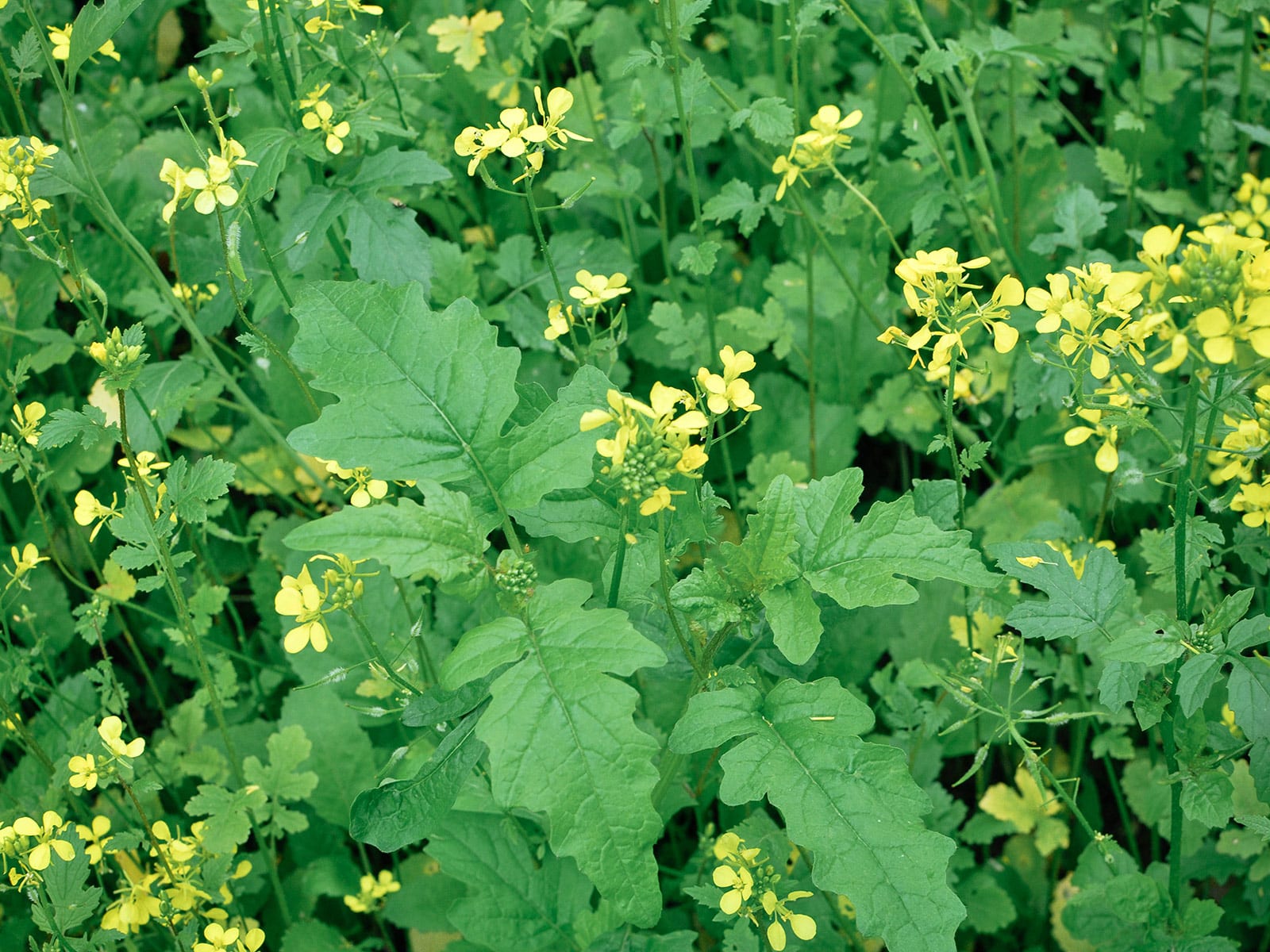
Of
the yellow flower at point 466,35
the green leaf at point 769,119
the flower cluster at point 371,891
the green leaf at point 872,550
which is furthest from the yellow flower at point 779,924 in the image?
the yellow flower at point 466,35

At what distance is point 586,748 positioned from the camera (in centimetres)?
167

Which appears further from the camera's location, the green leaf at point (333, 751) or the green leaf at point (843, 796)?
the green leaf at point (333, 751)

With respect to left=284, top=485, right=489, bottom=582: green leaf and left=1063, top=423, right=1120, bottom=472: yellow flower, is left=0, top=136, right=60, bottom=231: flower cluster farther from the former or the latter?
left=1063, top=423, right=1120, bottom=472: yellow flower

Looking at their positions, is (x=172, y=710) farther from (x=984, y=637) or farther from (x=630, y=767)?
(x=984, y=637)

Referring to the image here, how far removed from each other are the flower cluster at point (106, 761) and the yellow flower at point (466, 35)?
2311mm

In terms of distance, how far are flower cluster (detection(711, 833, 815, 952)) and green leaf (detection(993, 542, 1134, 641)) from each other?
707 mm

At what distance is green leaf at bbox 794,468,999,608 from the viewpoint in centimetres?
187

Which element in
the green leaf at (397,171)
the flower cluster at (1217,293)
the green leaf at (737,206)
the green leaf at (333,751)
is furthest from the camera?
the green leaf at (333,751)

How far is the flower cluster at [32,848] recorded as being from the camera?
216cm

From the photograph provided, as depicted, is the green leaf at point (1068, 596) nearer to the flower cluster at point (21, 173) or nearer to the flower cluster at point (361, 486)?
the flower cluster at point (361, 486)

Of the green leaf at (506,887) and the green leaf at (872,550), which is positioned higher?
the green leaf at (872,550)

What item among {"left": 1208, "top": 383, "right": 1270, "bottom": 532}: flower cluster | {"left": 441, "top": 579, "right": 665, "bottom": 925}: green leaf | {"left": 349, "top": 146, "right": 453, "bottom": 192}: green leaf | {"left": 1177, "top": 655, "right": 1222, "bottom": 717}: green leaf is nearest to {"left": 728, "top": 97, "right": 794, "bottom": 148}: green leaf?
{"left": 349, "top": 146, "right": 453, "bottom": 192}: green leaf

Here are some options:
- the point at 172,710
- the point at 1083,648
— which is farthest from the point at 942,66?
the point at 172,710

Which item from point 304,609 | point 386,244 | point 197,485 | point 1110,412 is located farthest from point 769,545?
point 386,244
